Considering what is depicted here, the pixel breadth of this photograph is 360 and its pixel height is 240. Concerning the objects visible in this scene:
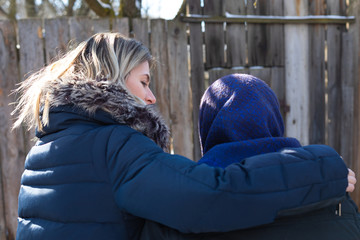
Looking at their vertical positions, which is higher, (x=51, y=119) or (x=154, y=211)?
(x=51, y=119)

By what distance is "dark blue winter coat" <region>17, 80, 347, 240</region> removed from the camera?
115 cm

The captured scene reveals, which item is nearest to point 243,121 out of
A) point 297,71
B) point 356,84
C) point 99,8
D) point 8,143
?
point 8,143

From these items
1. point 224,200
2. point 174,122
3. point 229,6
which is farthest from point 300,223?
point 229,6

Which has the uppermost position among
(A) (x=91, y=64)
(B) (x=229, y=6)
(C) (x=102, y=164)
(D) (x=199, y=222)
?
(B) (x=229, y=6)

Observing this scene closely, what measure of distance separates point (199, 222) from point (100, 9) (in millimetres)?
3467

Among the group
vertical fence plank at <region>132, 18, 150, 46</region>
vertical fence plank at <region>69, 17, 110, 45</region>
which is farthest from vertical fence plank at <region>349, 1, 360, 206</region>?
vertical fence plank at <region>69, 17, 110, 45</region>

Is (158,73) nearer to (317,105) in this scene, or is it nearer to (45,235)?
(317,105)

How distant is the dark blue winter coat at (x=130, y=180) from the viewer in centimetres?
115

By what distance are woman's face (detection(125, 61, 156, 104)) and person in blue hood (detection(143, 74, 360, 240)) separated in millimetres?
309

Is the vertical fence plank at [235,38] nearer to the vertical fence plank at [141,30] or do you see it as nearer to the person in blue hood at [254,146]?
the vertical fence plank at [141,30]

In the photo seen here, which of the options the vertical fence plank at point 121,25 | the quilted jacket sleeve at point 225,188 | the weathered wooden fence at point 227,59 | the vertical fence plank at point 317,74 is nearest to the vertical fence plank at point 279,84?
the weathered wooden fence at point 227,59

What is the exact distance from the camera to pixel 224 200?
3.73ft

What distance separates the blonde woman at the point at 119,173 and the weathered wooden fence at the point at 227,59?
166 cm

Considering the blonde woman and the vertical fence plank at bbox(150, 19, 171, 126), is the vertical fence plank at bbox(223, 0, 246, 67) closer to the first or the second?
the vertical fence plank at bbox(150, 19, 171, 126)
